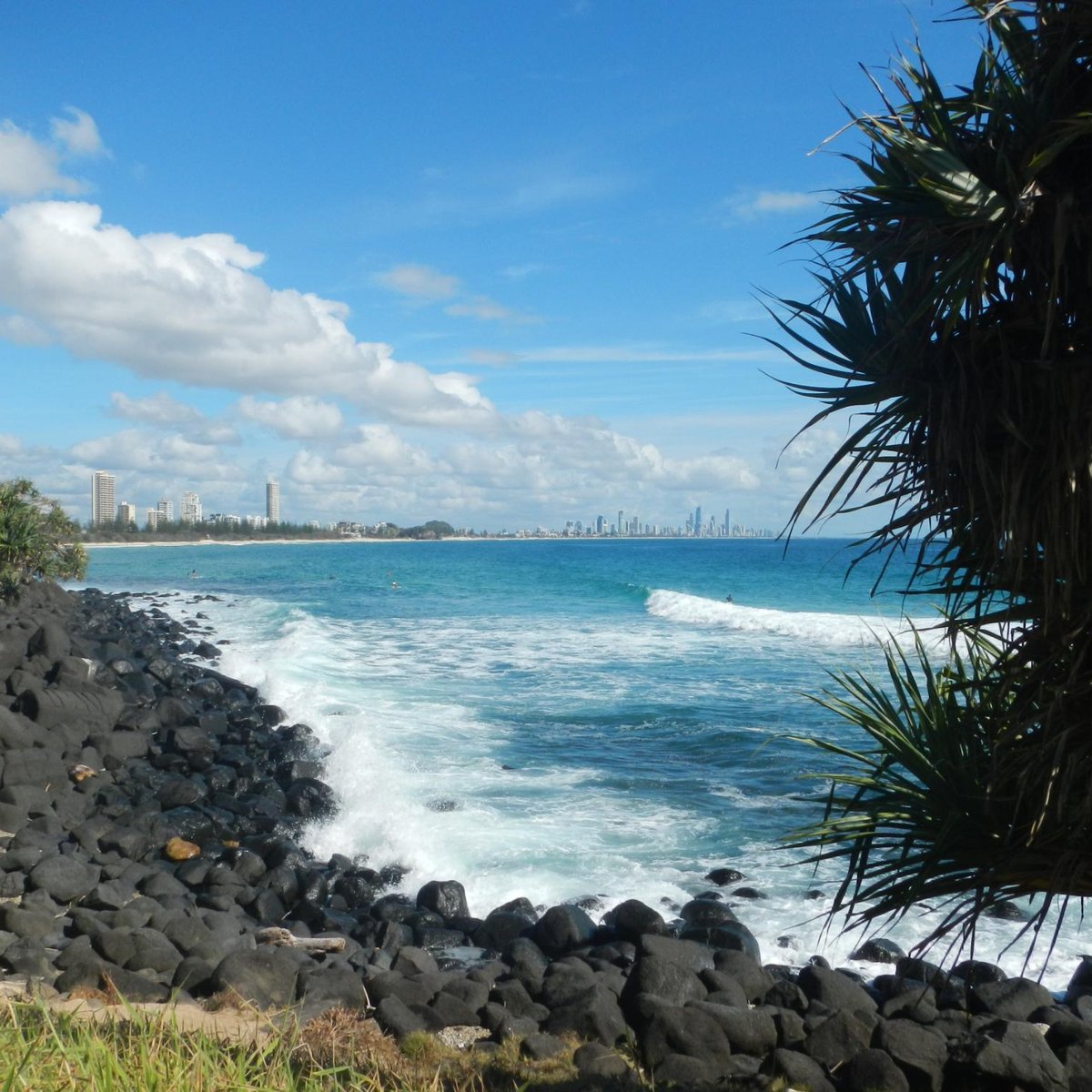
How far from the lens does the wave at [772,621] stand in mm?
31266

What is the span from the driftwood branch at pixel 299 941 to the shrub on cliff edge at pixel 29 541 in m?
19.0

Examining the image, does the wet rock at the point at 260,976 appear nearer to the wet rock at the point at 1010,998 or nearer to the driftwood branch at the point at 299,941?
the driftwood branch at the point at 299,941

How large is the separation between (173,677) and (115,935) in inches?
545

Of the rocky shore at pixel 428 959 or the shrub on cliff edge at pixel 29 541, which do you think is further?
the shrub on cliff edge at pixel 29 541

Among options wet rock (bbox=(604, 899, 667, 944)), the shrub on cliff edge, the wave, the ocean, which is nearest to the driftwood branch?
the ocean

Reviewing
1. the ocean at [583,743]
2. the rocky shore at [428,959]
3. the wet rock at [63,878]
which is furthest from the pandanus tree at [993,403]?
the wet rock at [63,878]

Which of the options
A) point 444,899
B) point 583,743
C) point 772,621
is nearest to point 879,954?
point 444,899

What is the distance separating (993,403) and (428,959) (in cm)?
581

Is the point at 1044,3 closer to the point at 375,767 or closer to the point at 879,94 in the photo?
the point at 879,94

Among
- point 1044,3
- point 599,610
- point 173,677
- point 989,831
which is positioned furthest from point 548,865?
point 599,610

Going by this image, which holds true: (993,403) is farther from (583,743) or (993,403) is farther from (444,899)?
(583,743)

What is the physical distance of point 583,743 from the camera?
15.6 m

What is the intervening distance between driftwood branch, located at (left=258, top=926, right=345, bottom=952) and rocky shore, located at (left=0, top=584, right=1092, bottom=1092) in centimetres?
2

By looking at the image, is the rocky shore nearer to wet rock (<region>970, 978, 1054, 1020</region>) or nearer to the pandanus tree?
wet rock (<region>970, 978, 1054, 1020</region>)
